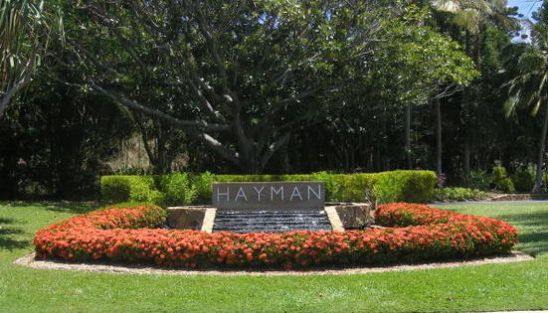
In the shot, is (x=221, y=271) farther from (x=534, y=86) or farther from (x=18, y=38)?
(x=534, y=86)

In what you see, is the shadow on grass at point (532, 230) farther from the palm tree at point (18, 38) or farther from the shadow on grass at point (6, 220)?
the shadow on grass at point (6, 220)

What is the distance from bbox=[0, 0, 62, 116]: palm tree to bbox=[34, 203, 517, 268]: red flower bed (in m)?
2.98

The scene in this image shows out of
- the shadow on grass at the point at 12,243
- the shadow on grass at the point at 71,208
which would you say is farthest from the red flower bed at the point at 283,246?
the shadow on grass at the point at 71,208

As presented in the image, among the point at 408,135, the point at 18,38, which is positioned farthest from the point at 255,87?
the point at 18,38

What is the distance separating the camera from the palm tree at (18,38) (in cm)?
1066

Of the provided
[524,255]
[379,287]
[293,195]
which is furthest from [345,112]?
[379,287]

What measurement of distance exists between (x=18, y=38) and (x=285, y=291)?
6439mm

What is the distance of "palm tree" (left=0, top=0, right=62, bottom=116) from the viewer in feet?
35.0

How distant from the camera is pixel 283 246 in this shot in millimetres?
10398

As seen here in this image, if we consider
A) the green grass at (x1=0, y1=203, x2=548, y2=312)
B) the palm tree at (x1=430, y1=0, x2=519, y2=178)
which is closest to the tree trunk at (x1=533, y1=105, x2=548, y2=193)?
the palm tree at (x1=430, y1=0, x2=519, y2=178)

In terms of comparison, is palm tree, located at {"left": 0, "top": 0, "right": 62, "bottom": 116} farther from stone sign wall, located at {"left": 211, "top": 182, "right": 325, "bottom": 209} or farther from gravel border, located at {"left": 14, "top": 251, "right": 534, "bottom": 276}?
stone sign wall, located at {"left": 211, "top": 182, "right": 325, "bottom": 209}

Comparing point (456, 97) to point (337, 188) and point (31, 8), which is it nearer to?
point (337, 188)

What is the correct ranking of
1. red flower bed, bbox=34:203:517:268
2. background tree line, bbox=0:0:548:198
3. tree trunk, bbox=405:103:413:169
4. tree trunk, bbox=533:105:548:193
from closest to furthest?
red flower bed, bbox=34:203:517:268 → background tree line, bbox=0:0:548:198 → tree trunk, bbox=405:103:413:169 → tree trunk, bbox=533:105:548:193

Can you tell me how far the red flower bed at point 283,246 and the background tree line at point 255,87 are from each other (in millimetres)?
4029
